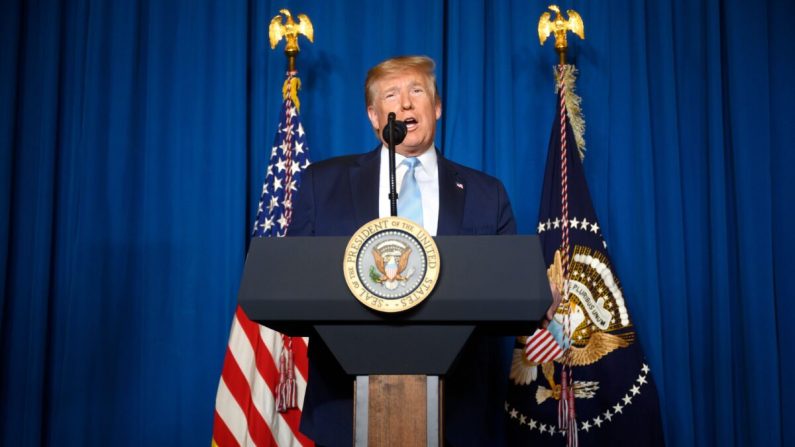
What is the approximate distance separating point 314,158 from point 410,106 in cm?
109

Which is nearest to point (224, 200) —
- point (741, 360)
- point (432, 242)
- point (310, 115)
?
point (310, 115)

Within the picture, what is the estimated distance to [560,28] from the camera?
308 centimetres

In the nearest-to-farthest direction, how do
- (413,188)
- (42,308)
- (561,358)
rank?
(413,188) → (561,358) → (42,308)

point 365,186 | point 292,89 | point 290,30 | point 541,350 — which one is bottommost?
point 541,350

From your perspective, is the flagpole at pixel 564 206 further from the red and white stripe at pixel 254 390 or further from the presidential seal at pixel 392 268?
the presidential seal at pixel 392 268

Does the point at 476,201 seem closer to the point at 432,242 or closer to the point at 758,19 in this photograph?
the point at 432,242

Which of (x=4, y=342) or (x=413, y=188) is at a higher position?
(x=413, y=188)

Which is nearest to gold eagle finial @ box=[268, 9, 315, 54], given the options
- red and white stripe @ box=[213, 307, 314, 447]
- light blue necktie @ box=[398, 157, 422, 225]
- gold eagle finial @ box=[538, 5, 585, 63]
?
gold eagle finial @ box=[538, 5, 585, 63]

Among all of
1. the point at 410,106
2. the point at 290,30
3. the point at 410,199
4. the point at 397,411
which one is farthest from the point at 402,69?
the point at 397,411

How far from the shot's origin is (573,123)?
3.10 metres

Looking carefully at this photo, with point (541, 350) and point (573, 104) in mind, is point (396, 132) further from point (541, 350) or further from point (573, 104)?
point (573, 104)

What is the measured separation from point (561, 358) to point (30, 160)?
91.2 inches

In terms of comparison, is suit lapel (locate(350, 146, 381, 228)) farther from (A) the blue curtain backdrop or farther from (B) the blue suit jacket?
(A) the blue curtain backdrop

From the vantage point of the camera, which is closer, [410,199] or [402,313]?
[402,313]
